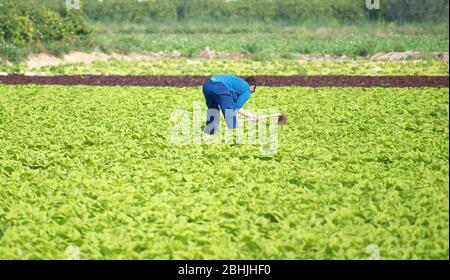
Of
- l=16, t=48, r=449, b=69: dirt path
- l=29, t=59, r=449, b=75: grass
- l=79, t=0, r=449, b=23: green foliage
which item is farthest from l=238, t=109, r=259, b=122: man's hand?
l=79, t=0, r=449, b=23: green foliage

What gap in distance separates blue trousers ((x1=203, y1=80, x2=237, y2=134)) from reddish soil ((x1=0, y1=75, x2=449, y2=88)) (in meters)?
9.48

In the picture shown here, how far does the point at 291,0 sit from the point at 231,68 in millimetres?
42716

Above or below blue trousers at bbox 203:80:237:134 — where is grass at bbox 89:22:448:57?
below

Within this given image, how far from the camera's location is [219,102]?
11.7m

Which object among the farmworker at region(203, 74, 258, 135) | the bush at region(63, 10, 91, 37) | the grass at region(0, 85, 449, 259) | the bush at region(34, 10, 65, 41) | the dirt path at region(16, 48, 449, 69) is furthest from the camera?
the bush at region(63, 10, 91, 37)

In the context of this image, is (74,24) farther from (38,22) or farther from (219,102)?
(219,102)

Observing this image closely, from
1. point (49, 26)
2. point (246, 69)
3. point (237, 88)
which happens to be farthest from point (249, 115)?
point (49, 26)

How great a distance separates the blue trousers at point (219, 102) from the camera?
458 inches

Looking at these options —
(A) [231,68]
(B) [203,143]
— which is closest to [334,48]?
(A) [231,68]

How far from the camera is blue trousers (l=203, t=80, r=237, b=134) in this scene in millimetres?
11641

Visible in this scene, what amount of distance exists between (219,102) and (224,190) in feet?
12.3

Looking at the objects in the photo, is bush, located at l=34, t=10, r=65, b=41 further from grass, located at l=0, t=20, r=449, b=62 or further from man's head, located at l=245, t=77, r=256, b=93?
man's head, located at l=245, t=77, r=256, b=93
